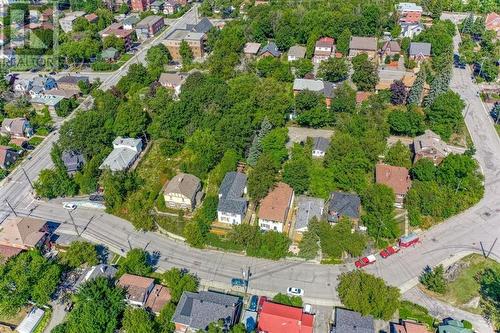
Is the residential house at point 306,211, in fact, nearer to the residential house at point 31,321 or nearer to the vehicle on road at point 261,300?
the vehicle on road at point 261,300

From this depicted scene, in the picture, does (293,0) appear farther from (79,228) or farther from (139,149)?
(79,228)

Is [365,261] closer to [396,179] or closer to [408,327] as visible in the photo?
[408,327]

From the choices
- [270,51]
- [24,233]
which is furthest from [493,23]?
[24,233]

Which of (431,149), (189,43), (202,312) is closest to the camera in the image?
(202,312)

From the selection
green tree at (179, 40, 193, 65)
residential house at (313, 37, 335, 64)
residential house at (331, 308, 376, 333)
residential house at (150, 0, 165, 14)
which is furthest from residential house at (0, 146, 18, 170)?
residential house at (150, 0, 165, 14)

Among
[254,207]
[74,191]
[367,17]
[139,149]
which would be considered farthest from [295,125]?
[367,17]

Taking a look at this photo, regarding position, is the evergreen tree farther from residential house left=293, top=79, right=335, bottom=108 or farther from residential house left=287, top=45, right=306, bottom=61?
residential house left=287, top=45, right=306, bottom=61
